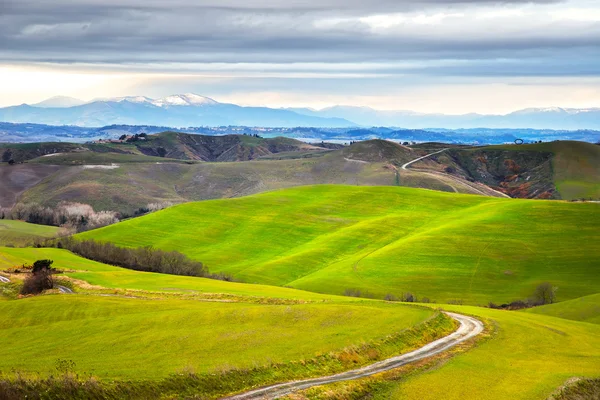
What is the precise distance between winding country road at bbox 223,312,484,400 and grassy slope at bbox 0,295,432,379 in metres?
2.07

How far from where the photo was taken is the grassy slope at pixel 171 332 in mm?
31750

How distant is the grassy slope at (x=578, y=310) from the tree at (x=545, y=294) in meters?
19.0

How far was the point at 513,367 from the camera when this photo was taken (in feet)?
116

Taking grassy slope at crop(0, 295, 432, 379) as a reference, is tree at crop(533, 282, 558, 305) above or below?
below

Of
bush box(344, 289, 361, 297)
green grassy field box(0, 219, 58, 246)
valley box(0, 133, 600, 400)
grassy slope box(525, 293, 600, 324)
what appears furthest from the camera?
green grassy field box(0, 219, 58, 246)

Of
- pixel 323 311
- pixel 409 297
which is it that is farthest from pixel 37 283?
pixel 409 297

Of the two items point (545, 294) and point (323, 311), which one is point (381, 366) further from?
point (545, 294)

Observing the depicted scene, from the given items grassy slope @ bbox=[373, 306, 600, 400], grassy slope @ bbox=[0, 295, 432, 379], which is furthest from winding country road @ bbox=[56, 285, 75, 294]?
grassy slope @ bbox=[373, 306, 600, 400]

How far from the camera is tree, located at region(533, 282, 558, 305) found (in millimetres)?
85062

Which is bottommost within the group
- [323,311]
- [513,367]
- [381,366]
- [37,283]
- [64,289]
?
[64,289]

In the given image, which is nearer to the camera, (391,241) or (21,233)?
(391,241)

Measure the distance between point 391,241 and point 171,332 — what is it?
8348 cm

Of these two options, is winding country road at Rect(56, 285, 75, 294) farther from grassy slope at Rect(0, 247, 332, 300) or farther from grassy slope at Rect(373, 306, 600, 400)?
grassy slope at Rect(373, 306, 600, 400)

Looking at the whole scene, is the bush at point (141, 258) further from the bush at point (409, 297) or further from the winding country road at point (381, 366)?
the winding country road at point (381, 366)
